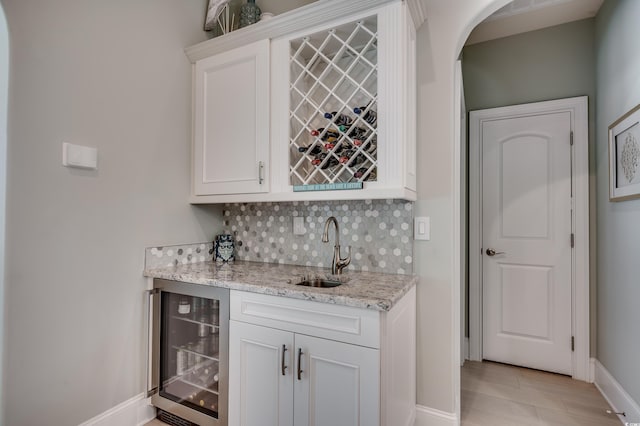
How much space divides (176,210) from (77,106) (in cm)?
75

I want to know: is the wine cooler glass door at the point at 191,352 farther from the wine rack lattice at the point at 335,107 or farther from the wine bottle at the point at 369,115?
the wine bottle at the point at 369,115

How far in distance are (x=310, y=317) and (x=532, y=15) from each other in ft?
9.31

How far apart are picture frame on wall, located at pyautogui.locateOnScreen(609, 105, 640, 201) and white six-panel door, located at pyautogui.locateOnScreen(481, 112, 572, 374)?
0.44 meters

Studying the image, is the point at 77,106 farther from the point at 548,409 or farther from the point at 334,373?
the point at 548,409

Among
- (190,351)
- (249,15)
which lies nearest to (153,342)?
(190,351)

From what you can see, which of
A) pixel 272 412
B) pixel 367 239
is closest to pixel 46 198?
pixel 272 412

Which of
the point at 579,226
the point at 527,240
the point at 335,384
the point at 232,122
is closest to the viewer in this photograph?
the point at 335,384

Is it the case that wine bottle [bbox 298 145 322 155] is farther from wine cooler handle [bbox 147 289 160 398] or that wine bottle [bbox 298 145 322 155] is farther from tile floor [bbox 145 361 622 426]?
tile floor [bbox 145 361 622 426]

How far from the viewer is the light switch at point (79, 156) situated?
1.51 metres

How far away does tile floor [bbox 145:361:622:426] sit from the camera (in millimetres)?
1926

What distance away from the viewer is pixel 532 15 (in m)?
2.47

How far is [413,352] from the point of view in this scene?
5.52ft

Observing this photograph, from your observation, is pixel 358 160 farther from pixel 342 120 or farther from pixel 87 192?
pixel 87 192

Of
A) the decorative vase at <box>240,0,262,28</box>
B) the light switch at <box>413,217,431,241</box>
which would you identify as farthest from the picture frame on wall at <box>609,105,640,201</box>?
the decorative vase at <box>240,0,262,28</box>
